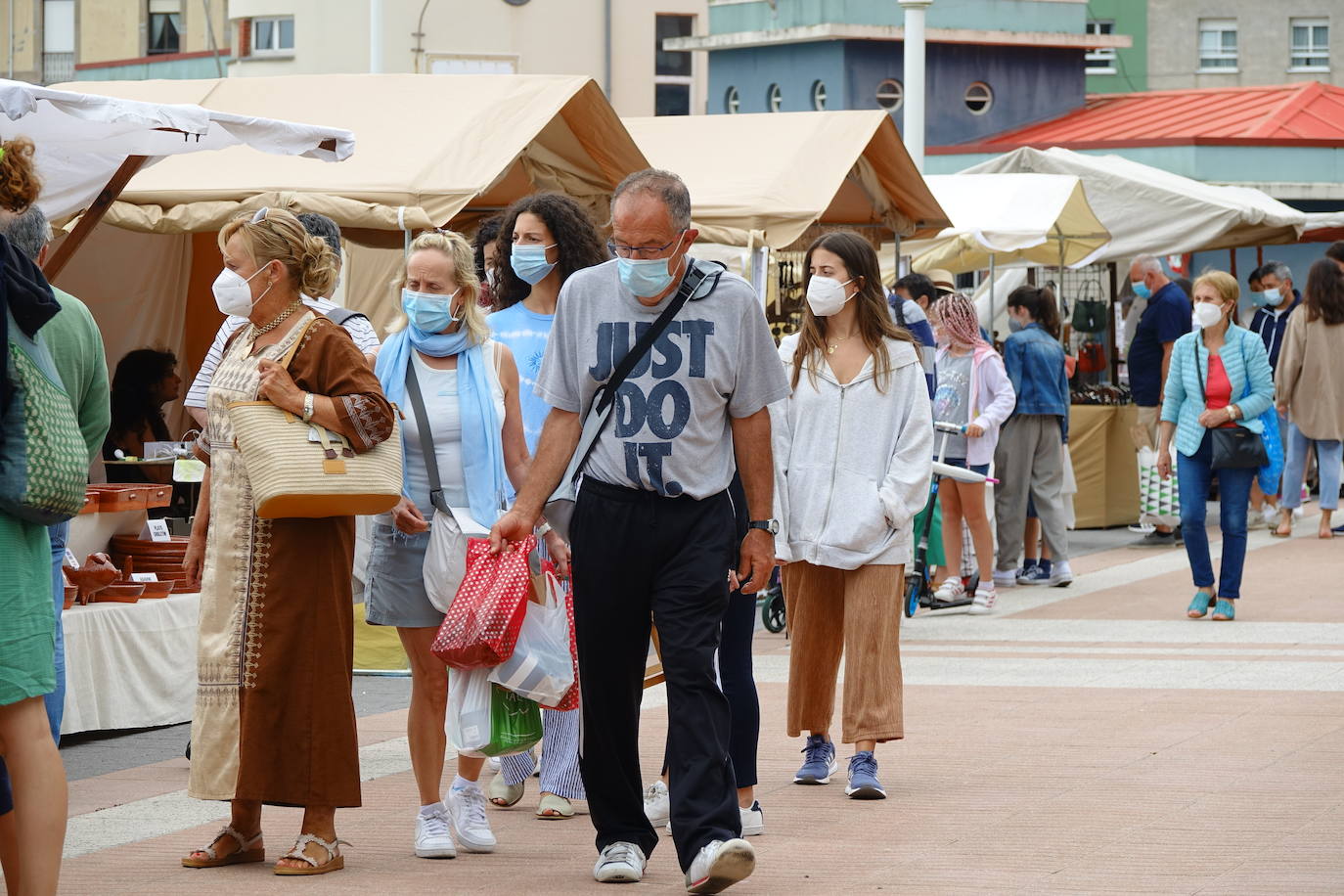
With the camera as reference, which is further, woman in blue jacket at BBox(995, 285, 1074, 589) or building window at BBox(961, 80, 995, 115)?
building window at BBox(961, 80, 995, 115)

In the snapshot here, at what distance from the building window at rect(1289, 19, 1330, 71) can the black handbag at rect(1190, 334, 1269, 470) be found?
146 feet

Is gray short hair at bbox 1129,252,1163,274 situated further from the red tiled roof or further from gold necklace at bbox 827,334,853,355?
the red tiled roof

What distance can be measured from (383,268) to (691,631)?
6721mm

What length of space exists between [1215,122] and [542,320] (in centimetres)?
2824

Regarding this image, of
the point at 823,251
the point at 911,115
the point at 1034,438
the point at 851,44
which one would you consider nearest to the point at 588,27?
the point at 851,44

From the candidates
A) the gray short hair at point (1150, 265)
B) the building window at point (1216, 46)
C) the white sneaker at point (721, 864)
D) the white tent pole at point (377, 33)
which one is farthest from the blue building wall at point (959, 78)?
the white sneaker at point (721, 864)

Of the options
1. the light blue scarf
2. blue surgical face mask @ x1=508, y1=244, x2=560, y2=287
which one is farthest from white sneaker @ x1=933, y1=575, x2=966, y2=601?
the light blue scarf

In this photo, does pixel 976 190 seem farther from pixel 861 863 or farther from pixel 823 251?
pixel 861 863

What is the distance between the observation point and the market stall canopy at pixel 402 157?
10531 millimetres

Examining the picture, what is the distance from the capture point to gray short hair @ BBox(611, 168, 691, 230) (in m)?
5.56

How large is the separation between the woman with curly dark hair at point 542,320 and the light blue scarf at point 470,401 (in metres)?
0.42

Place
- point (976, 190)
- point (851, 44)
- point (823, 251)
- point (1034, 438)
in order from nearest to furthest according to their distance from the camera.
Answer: point (823, 251), point (1034, 438), point (976, 190), point (851, 44)

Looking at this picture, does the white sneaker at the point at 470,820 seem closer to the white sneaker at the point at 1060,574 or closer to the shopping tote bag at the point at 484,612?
the shopping tote bag at the point at 484,612

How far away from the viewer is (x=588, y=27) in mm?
50938
